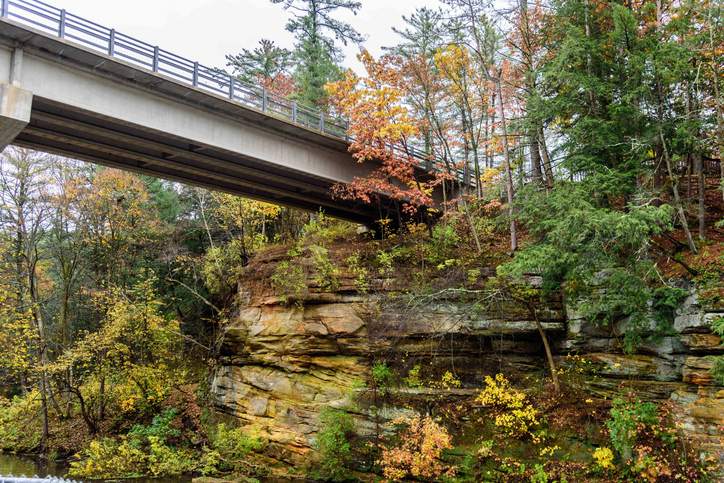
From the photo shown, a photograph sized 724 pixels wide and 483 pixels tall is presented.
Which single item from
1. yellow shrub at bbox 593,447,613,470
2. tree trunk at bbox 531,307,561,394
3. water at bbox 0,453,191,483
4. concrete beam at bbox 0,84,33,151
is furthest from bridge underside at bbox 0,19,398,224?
yellow shrub at bbox 593,447,613,470

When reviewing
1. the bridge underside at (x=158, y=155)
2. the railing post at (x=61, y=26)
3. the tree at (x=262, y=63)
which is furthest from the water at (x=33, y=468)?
the tree at (x=262, y=63)

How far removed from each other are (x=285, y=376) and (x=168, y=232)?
13.5 m

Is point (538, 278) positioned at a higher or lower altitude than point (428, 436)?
higher

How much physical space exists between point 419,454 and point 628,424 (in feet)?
16.3

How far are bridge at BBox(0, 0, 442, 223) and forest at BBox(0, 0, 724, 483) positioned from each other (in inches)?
80.6

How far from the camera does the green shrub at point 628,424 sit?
10.7 meters

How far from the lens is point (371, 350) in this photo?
15.5 metres

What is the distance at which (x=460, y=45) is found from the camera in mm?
19141

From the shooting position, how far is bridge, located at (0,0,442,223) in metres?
12.0

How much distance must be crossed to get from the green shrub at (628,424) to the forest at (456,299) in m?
0.05

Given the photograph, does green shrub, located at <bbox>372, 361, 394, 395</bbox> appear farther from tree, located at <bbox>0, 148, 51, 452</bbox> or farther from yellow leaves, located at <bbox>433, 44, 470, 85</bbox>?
tree, located at <bbox>0, 148, 51, 452</bbox>

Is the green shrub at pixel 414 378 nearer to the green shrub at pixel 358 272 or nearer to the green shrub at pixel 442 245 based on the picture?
the green shrub at pixel 358 272

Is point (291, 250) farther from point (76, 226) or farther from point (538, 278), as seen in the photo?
point (76, 226)

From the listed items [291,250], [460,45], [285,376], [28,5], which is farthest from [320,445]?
[460,45]
